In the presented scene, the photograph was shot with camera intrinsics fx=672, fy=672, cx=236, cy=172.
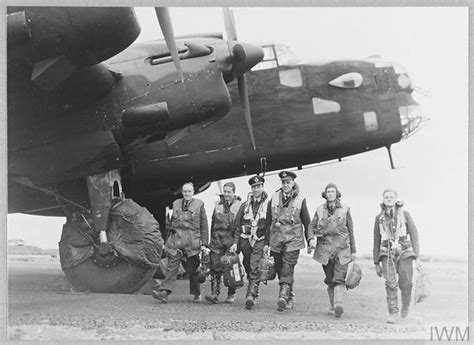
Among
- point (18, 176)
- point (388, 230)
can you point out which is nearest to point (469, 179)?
point (388, 230)

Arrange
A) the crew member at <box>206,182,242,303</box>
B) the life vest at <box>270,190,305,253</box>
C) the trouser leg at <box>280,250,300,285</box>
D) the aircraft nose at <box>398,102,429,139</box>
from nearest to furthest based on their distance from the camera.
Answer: the trouser leg at <box>280,250,300,285</box>, the life vest at <box>270,190,305,253</box>, the crew member at <box>206,182,242,303</box>, the aircraft nose at <box>398,102,429,139</box>

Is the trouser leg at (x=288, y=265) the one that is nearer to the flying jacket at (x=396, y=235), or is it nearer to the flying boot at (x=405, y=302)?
the flying jacket at (x=396, y=235)

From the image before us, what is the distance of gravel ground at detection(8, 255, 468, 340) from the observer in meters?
7.79

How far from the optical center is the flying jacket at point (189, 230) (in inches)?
364

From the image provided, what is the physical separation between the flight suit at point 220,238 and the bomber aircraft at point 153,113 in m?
1.28

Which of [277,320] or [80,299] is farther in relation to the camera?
[80,299]

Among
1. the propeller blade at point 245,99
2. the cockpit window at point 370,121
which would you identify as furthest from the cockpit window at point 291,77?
the cockpit window at point 370,121

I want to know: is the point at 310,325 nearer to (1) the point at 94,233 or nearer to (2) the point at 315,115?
(1) the point at 94,233

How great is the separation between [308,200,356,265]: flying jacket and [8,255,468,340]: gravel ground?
2.62 feet

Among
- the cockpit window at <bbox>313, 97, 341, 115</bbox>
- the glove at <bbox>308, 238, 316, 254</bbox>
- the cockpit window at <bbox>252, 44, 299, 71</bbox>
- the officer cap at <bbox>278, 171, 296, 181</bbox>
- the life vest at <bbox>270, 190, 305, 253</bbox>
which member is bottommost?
the glove at <bbox>308, 238, 316, 254</bbox>

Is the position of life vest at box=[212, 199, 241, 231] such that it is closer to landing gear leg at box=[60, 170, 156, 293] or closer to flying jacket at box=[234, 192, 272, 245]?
flying jacket at box=[234, 192, 272, 245]

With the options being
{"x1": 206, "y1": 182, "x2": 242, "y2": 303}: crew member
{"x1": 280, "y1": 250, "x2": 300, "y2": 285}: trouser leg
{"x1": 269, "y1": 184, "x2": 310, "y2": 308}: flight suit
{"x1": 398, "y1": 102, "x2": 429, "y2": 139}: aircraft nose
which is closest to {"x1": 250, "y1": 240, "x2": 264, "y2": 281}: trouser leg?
{"x1": 269, "y1": 184, "x2": 310, "y2": 308}: flight suit

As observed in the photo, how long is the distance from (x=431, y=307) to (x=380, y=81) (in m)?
4.62

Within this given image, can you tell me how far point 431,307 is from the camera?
9.19 m
